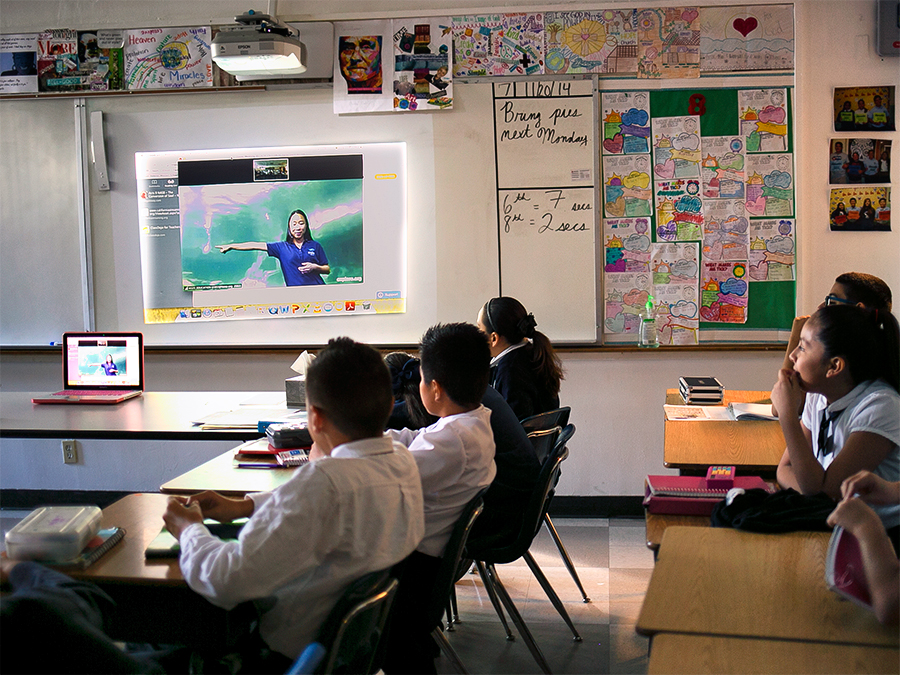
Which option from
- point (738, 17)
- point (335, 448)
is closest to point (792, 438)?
point (335, 448)

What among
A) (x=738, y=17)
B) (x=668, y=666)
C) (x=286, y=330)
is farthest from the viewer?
(x=286, y=330)

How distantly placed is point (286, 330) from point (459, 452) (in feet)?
8.30

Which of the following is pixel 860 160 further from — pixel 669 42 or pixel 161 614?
pixel 161 614

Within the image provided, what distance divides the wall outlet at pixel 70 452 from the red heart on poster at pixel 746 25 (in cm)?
418

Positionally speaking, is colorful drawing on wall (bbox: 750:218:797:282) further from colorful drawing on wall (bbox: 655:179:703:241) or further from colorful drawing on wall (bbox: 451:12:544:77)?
colorful drawing on wall (bbox: 451:12:544:77)

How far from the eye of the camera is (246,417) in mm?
2811

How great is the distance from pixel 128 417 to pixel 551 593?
1667 millimetres

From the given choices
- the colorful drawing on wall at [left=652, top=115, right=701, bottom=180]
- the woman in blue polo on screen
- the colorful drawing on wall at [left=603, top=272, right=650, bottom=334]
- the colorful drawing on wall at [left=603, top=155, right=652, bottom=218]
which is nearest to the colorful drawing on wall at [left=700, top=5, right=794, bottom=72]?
the colorful drawing on wall at [left=652, top=115, right=701, bottom=180]

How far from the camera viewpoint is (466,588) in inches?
127

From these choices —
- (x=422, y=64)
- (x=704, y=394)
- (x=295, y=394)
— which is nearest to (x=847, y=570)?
(x=704, y=394)

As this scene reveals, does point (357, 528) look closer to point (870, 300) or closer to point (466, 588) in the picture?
point (466, 588)

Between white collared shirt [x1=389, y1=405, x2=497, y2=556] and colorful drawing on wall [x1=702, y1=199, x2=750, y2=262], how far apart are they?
2.42 meters

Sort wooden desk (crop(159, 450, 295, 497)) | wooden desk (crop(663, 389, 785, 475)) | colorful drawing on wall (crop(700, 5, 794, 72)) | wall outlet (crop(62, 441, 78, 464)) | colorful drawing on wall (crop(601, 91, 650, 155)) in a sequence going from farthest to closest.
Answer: wall outlet (crop(62, 441, 78, 464)) → colorful drawing on wall (crop(601, 91, 650, 155)) → colorful drawing on wall (crop(700, 5, 794, 72)) → wooden desk (crop(663, 389, 785, 475)) → wooden desk (crop(159, 450, 295, 497))

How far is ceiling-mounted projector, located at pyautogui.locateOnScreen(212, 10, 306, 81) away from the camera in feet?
11.0
